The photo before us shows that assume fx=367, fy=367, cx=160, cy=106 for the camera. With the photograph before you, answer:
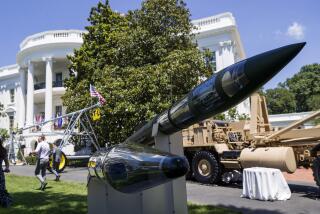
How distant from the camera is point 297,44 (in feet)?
12.1

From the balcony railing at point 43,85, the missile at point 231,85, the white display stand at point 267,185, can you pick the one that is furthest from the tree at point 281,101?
the missile at point 231,85

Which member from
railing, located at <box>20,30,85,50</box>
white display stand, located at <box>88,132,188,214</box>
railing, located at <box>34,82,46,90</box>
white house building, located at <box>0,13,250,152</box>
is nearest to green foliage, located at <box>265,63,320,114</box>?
white house building, located at <box>0,13,250,152</box>

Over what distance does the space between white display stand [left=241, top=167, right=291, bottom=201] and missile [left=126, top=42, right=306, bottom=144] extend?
15.2 ft

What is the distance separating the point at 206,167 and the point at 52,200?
5.27m

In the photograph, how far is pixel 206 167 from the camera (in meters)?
12.3

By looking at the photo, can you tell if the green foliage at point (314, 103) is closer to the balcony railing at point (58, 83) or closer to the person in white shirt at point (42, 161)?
the balcony railing at point (58, 83)

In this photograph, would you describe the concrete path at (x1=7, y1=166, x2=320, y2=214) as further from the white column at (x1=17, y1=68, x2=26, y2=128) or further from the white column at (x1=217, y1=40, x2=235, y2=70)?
the white column at (x1=17, y1=68, x2=26, y2=128)

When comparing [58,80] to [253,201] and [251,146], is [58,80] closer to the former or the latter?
[251,146]

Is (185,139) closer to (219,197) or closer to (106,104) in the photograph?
(219,197)

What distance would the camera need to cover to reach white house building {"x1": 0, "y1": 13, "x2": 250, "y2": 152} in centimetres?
2883

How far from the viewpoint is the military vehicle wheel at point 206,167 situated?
11.8 metres

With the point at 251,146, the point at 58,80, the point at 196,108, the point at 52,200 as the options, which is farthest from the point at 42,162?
the point at 58,80

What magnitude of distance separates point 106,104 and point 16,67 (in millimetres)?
27878

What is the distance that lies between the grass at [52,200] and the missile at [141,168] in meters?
3.71
